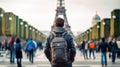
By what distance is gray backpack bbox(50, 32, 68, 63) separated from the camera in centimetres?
1054

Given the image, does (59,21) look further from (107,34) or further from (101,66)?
(107,34)

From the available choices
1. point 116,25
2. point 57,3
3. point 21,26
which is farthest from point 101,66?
point 57,3

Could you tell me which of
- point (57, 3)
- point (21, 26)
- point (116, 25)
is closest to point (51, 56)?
point (116, 25)

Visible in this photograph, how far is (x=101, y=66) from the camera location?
25688 mm

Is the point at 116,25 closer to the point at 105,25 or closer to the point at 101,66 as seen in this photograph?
the point at 105,25

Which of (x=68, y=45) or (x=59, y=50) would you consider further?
(x=68, y=45)

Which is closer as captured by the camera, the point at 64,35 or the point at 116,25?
the point at 64,35

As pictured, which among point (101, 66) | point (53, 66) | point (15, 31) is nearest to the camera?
point (53, 66)

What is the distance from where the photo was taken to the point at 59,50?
10570mm

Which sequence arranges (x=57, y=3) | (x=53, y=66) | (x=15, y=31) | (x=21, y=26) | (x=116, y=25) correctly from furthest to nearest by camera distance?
(x=57, y=3), (x=21, y=26), (x=15, y=31), (x=116, y=25), (x=53, y=66)

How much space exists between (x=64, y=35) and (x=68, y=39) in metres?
0.13

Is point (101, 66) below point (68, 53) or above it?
below

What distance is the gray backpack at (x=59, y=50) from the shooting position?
10.5 m

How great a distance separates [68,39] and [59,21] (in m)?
0.47
